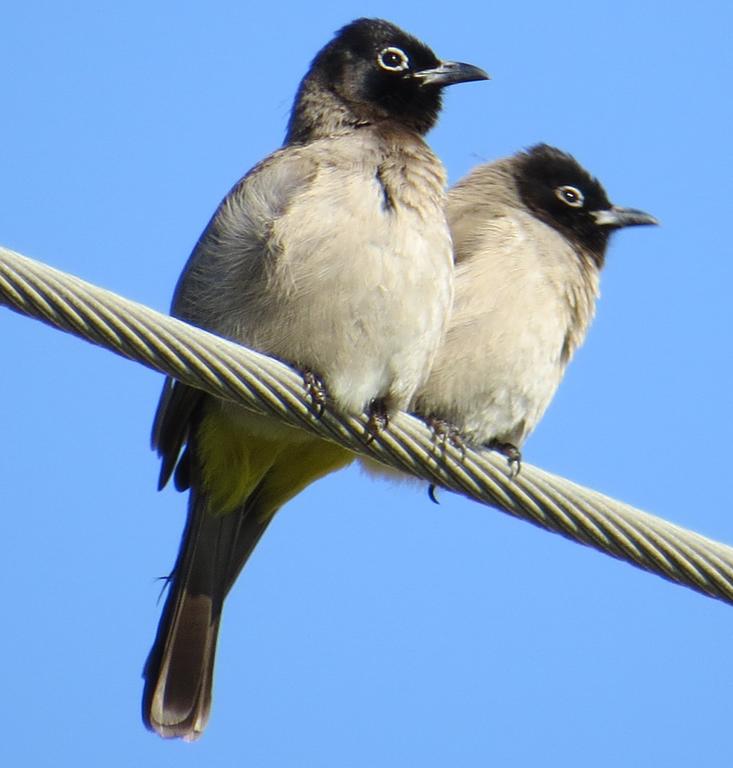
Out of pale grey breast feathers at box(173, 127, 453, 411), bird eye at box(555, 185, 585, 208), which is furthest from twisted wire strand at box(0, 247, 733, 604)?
bird eye at box(555, 185, 585, 208)

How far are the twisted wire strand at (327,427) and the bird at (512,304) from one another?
158 cm

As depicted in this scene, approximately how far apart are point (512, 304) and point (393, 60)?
142 centimetres

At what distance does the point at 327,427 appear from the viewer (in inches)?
242

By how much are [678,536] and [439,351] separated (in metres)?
2.77

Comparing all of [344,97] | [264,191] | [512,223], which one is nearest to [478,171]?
[512,223]

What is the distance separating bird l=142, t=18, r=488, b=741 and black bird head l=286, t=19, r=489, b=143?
1 cm

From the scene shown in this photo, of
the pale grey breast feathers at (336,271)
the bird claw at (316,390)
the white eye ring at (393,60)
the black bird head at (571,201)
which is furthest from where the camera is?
the black bird head at (571,201)

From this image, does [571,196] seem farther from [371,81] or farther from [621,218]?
[371,81]

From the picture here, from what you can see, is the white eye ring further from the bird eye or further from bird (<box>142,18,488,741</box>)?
the bird eye

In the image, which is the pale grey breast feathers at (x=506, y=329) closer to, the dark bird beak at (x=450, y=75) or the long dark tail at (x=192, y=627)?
the dark bird beak at (x=450, y=75)

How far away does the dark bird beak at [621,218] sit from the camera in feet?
30.0

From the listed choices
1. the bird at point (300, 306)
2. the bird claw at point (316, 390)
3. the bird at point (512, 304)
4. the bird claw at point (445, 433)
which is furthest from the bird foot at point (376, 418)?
the bird at point (512, 304)

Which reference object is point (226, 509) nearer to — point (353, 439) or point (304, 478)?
point (304, 478)

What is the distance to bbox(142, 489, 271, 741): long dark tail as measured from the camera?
7500mm
